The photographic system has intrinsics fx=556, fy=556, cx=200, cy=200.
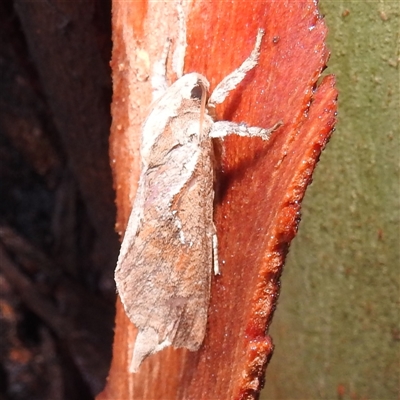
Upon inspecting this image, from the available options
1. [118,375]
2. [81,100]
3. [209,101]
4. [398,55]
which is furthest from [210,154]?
[81,100]

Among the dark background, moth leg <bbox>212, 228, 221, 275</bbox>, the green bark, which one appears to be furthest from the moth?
the dark background

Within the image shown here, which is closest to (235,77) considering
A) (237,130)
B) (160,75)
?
(237,130)

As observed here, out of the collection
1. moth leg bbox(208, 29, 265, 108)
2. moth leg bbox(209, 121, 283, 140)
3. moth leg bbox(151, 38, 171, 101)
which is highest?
moth leg bbox(151, 38, 171, 101)

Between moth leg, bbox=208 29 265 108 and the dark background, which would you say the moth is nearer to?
moth leg, bbox=208 29 265 108

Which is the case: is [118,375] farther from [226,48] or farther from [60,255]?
[60,255]

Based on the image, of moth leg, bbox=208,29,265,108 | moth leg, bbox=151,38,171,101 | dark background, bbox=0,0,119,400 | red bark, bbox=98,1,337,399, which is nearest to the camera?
red bark, bbox=98,1,337,399
